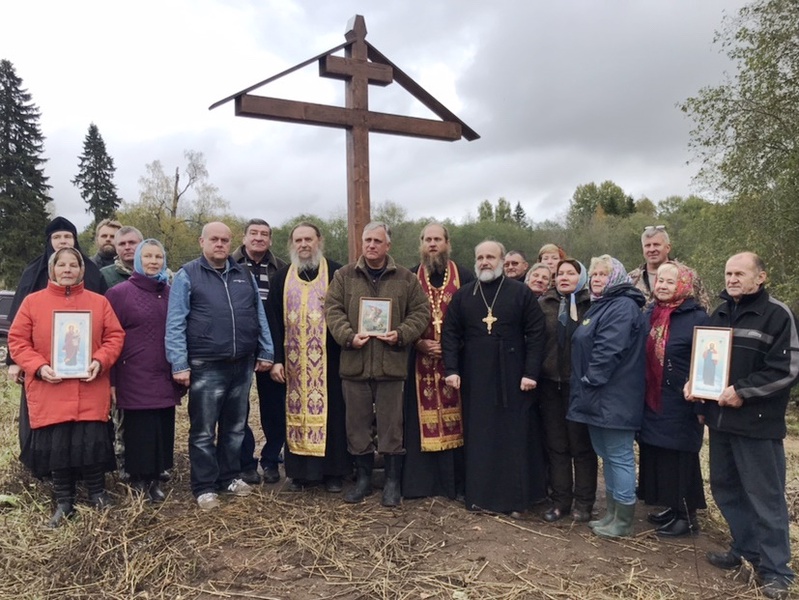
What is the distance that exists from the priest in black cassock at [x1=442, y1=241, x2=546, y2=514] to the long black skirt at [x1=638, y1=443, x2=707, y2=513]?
0.83m

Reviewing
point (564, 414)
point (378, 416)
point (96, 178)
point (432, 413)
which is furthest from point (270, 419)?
point (96, 178)

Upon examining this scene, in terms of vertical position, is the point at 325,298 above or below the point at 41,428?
above

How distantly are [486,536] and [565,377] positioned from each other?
1.26 m

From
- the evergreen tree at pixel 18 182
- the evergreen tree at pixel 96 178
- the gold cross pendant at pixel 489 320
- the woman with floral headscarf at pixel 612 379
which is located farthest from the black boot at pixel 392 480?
the evergreen tree at pixel 96 178

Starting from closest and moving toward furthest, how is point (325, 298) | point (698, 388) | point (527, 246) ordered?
point (698, 388), point (325, 298), point (527, 246)

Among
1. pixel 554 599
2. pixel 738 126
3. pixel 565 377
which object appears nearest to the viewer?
pixel 554 599

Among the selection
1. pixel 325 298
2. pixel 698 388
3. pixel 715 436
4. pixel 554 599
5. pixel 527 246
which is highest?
pixel 527 246

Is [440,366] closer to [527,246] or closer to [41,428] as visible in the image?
[41,428]

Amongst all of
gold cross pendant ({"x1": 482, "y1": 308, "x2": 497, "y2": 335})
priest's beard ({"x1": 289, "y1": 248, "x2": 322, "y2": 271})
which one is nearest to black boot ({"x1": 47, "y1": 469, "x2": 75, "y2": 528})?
priest's beard ({"x1": 289, "y1": 248, "x2": 322, "y2": 271})

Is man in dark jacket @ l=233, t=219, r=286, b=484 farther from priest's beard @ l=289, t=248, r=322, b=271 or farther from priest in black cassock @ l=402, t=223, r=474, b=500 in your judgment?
priest in black cassock @ l=402, t=223, r=474, b=500

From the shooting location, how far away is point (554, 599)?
346cm

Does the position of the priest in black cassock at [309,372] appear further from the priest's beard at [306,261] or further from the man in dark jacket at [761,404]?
the man in dark jacket at [761,404]

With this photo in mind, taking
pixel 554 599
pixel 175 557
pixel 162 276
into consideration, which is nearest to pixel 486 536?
pixel 554 599

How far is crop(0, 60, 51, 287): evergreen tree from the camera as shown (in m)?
30.5
